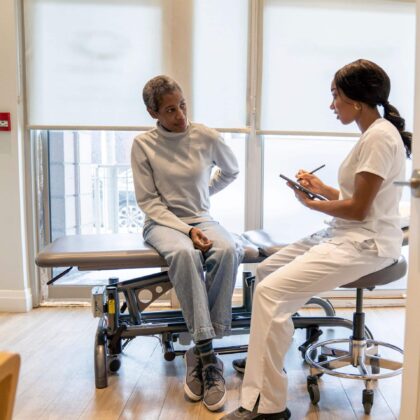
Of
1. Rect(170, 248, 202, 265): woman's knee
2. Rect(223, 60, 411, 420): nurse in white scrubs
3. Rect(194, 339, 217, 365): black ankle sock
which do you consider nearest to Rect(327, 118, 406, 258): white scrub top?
Rect(223, 60, 411, 420): nurse in white scrubs

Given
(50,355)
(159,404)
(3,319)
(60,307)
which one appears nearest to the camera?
(159,404)

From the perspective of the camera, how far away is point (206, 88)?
95.4 inches

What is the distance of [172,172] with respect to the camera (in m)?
1.81

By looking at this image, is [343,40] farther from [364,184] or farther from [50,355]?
[50,355]

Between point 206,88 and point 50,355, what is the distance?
1.60 metres

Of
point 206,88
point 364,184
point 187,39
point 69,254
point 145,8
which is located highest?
point 145,8

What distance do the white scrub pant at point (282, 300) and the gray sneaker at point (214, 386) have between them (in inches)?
6.9

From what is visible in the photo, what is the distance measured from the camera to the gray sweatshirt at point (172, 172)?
1.82 m

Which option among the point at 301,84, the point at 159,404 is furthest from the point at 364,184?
the point at 301,84

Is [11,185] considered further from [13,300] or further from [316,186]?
[316,186]

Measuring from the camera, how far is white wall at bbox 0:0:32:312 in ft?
7.71

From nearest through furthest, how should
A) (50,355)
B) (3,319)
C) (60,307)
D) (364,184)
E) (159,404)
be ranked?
(364,184) → (159,404) → (50,355) → (3,319) → (60,307)

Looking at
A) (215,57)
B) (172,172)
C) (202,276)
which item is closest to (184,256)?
(202,276)

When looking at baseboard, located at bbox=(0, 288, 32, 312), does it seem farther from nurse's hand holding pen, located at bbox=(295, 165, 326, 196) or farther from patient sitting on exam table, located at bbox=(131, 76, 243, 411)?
nurse's hand holding pen, located at bbox=(295, 165, 326, 196)
